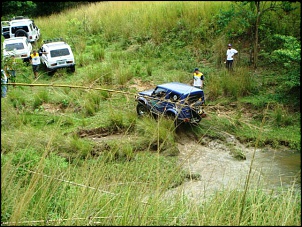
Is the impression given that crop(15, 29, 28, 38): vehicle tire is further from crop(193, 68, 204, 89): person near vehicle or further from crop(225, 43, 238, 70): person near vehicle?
crop(193, 68, 204, 89): person near vehicle

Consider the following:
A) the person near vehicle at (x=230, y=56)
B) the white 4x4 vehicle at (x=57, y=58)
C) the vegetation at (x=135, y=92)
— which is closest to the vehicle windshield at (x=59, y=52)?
the white 4x4 vehicle at (x=57, y=58)

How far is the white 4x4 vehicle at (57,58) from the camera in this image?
661 inches

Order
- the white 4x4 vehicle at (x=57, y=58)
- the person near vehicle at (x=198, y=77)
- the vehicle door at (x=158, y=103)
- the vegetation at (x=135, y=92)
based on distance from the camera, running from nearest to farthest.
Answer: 1. the vehicle door at (x=158, y=103)
2. the vegetation at (x=135, y=92)
3. the person near vehicle at (x=198, y=77)
4. the white 4x4 vehicle at (x=57, y=58)

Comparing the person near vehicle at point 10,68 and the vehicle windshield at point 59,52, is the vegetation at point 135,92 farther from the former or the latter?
the vehicle windshield at point 59,52

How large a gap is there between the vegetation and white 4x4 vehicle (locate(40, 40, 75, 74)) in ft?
1.54

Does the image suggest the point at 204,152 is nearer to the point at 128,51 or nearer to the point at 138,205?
the point at 138,205

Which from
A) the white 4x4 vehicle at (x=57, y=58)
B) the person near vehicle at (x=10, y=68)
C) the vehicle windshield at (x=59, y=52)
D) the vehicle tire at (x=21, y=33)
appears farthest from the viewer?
the vehicle tire at (x=21, y=33)

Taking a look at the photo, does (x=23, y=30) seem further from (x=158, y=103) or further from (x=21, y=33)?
(x=158, y=103)

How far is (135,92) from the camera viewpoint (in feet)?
46.0

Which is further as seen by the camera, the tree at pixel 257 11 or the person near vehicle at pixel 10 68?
the tree at pixel 257 11

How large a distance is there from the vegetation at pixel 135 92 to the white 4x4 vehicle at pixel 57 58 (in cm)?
47

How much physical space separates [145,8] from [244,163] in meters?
14.0

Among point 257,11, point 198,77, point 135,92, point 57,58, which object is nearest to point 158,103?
point 198,77

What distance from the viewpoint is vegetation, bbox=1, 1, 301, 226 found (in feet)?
11.5
